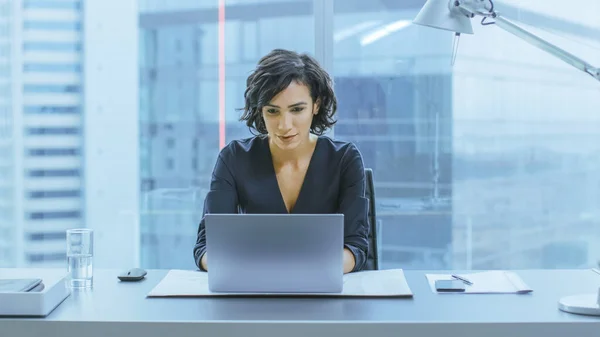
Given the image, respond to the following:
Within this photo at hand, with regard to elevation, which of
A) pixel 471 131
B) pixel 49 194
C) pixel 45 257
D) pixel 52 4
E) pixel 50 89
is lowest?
pixel 45 257

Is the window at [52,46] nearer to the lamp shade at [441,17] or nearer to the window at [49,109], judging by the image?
the window at [49,109]

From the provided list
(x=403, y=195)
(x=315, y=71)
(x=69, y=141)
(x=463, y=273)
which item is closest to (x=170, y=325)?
(x=463, y=273)

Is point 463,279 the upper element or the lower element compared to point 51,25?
lower

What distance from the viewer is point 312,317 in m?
1.29

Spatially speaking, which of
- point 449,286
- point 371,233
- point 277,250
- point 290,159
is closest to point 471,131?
point 371,233

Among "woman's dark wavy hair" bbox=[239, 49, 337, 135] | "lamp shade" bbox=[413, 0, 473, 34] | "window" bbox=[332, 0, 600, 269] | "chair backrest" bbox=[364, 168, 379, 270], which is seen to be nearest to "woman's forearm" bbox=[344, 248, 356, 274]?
"chair backrest" bbox=[364, 168, 379, 270]

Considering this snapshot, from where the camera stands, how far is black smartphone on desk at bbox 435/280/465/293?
1521 mm

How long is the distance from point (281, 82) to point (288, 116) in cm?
10

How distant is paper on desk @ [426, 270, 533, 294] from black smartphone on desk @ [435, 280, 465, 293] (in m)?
0.01

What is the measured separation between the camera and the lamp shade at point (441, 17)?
1.63m

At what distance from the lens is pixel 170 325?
1.26 metres

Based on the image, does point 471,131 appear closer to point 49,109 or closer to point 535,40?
point 535,40

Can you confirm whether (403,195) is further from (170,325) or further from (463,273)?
(170,325)

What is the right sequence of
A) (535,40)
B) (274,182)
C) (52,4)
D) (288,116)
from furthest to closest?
(52,4) < (274,182) < (288,116) < (535,40)
